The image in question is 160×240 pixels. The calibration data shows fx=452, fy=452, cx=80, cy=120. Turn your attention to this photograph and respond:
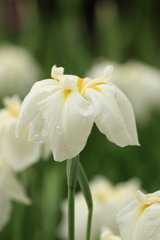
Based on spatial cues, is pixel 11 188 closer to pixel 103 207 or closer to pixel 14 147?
pixel 14 147

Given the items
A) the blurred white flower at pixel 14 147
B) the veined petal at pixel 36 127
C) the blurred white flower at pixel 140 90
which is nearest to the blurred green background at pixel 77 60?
the blurred white flower at pixel 140 90

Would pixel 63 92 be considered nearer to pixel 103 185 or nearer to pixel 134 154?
pixel 103 185

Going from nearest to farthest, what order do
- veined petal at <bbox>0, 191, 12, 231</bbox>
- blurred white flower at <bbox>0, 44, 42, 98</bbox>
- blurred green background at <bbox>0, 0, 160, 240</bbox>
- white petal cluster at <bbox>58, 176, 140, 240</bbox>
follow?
veined petal at <bbox>0, 191, 12, 231</bbox> → white petal cluster at <bbox>58, 176, 140, 240</bbox> → blurred green background at <bbox>0, 0, 160, 240</bbox> → blurred white flower at <bbox>0, 44, 42, 98</bbox>

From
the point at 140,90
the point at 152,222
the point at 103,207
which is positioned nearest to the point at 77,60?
the point at 140,90

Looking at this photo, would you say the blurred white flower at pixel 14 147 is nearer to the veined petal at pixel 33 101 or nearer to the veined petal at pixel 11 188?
the veined petal at pixel 11 188

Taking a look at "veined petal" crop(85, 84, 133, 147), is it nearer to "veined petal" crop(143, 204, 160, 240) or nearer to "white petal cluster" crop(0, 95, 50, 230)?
"veined petal" crop(143, 204, 160, 240)

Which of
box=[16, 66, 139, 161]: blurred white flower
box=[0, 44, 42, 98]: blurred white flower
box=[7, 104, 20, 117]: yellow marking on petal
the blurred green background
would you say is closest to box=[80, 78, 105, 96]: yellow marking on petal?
box=[16, 66, 139, 161]: blurred white flower
